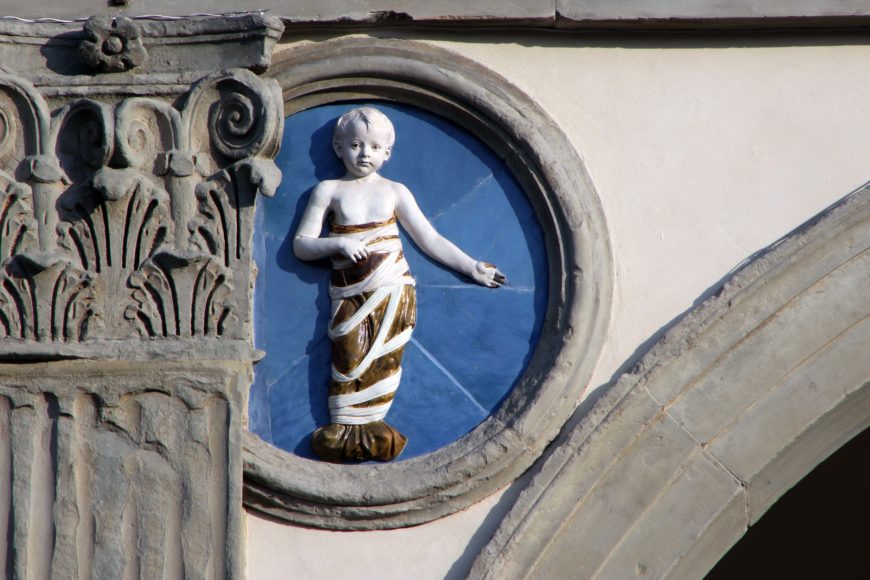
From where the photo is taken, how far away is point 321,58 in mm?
3980

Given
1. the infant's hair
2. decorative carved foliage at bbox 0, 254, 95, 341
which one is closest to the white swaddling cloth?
the infant's hair

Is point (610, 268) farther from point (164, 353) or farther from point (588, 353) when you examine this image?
point (164, 353)

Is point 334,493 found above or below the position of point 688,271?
below

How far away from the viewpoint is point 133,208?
3797mm

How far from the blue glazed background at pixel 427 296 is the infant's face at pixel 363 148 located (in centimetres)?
5

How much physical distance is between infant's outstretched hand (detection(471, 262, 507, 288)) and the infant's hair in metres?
0.41

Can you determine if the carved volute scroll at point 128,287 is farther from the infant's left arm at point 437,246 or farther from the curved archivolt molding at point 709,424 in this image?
the curved archivolt molding at point 709,424

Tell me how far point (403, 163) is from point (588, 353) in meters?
0.70

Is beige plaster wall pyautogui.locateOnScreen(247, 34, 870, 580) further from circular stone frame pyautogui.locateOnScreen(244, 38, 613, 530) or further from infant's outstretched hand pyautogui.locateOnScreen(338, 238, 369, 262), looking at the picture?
infant's outstretched hand pyautogui.locateOnScreen(338, 238, 369, 262)

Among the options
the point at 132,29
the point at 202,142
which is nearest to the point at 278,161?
the point at 202,142

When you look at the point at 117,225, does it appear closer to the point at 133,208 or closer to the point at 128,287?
the point at 133,208

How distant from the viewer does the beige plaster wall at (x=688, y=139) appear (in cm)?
390

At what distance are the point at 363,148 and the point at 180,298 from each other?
0.61 metres

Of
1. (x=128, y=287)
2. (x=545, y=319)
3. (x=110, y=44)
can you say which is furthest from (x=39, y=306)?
(x=545, y=319)
